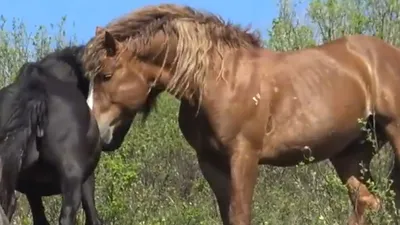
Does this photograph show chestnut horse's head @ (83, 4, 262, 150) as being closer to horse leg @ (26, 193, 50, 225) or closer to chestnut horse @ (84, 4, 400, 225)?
chestnut horse @ (84, 4, 400, 225)

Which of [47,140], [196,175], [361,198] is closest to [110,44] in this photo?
[47,140]

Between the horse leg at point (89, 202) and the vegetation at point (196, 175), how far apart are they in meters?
1.17

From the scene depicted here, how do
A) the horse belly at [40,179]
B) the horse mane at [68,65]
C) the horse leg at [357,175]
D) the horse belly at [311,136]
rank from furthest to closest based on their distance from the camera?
the horse leg at [357,175] < the horse mane at [68,65] < the horse belly at [311,136] < the horse belly at [40,179]

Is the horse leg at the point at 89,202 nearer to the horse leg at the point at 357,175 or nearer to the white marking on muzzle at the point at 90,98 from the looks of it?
the white marking on muzzle at the point at 90,98

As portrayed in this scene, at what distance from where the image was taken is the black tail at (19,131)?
5.48 m

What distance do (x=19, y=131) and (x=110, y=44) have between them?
0.82 m

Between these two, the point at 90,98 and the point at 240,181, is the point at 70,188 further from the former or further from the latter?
the point at 240,181

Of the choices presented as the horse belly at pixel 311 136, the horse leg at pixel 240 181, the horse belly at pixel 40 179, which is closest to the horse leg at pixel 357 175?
the horse belly at pixel 311 136

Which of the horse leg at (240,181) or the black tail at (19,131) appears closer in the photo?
the black tail at (19,131)

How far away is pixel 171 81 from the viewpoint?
18.8 feet

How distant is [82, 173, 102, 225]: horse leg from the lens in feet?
21.3

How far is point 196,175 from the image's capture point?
11.3 metres

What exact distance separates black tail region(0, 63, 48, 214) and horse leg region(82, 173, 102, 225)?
0.95 metres

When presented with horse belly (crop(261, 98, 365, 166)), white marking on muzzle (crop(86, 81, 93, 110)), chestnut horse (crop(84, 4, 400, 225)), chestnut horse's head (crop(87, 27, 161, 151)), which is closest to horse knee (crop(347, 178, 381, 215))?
chestnut horse (crop(84, 4, 400, 225))
